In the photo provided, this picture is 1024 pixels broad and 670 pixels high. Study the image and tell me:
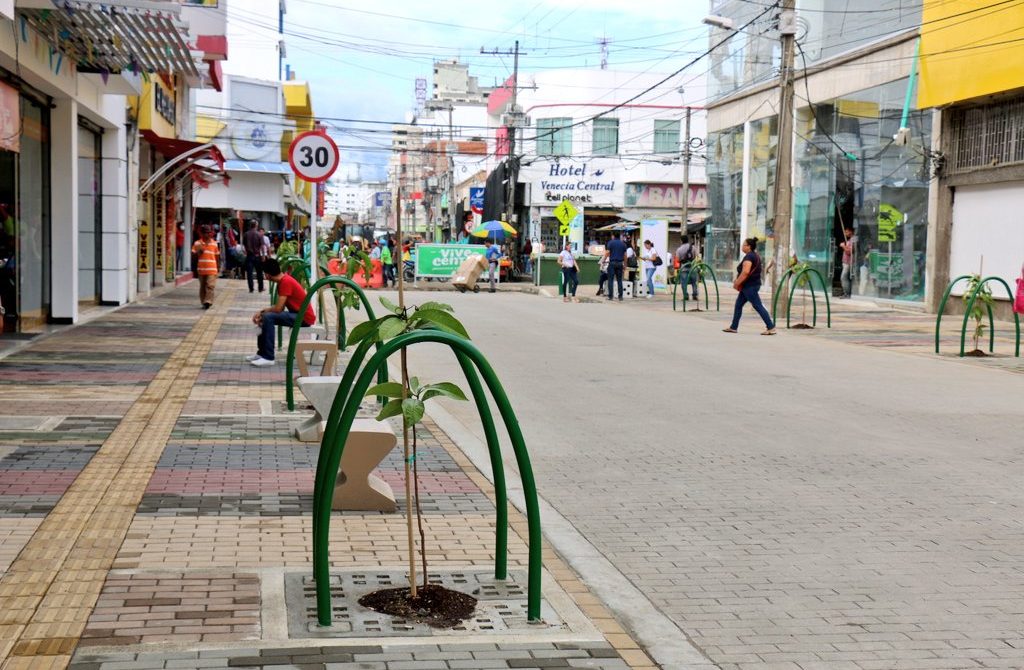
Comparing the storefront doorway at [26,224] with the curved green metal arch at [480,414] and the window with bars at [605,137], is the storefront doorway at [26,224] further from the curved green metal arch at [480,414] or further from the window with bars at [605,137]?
the window with bars at [605,137]

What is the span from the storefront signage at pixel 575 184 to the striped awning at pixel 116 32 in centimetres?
4154

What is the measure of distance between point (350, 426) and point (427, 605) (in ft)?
2.77

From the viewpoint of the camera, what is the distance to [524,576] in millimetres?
5578

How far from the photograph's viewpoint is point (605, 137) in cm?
6056

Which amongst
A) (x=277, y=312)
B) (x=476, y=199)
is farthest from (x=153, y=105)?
(x=476, y=199)

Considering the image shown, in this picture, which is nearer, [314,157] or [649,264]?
[314,157]

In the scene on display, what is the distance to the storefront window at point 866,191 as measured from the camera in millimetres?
27625

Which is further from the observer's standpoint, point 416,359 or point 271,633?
point 416,359

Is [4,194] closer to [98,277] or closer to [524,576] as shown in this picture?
[98,277]

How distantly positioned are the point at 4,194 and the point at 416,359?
621 cm

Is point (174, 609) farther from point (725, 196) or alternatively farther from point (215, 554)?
point (725, 196)

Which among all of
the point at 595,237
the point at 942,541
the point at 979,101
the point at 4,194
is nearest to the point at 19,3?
the point at 4,194

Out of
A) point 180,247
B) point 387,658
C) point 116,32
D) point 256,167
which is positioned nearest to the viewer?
point 387,658

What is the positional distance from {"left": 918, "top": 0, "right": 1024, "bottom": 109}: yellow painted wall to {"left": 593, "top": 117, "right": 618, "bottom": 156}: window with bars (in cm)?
3421
